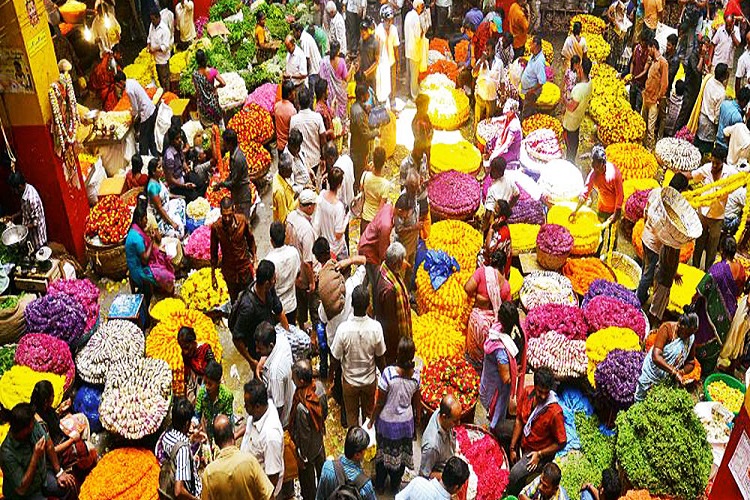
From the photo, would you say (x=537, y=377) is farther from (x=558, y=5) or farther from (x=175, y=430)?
(x=558, y=5)

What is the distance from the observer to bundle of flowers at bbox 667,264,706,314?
873 cm

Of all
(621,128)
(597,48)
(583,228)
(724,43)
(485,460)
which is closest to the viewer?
(485,460)

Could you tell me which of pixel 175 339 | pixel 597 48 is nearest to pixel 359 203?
pixel 175 339

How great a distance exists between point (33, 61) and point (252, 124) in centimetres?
327

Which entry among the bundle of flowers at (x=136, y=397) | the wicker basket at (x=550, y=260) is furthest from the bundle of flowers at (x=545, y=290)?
the bundle of flowers at (x=136, y=397)

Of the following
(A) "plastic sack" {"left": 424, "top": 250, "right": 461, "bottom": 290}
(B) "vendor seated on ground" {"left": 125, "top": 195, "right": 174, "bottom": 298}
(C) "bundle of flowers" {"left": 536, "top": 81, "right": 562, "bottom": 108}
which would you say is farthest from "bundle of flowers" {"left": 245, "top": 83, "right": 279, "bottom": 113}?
Result: (A) "plastic sack" {"left": 424, "top": 250, "right": 461, "bottom": 290}

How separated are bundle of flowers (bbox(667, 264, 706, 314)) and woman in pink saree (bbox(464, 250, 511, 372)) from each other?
2348 mm

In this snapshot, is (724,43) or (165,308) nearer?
(165,308)

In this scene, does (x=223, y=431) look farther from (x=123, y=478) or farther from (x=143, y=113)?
(x=143, y=113)

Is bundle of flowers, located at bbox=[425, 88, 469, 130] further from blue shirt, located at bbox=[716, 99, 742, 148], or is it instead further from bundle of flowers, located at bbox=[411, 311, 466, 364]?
bundle of flowers, located at bbox=[411, 311, 466, 364]

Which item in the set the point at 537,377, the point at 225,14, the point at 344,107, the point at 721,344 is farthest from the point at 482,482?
the point at 225,14

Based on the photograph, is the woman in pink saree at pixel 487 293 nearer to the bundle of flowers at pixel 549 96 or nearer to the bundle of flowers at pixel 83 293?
the bundle of flowers at pixel 83 293

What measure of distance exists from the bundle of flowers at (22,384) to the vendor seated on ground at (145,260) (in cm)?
145

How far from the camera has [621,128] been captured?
1152 cm
